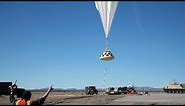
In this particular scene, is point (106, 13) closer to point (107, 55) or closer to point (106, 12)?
point (106, 12)

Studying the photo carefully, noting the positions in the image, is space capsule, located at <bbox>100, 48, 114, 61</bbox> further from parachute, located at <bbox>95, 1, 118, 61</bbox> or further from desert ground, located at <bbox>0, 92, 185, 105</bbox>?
desert ground, located at <bbox>0, 92, 185, 105</bbox>

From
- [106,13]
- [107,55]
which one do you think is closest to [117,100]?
[107,55]

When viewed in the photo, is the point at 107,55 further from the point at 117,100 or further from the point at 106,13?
the point at 117,100

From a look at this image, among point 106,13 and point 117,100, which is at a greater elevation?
point 106,13

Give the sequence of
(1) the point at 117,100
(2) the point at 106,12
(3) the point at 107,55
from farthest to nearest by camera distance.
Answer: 1. (1) the point at 117,100
2. (3) the point at 107,55
3. (2) the point at 106,12

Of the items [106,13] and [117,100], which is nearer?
[106,13]

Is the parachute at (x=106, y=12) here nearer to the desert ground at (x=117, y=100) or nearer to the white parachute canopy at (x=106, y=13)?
the white parachute canopy at (x=106, y=13)

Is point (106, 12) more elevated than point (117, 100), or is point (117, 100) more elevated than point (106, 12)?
point (106, 12)

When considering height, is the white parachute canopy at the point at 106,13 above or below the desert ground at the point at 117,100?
above

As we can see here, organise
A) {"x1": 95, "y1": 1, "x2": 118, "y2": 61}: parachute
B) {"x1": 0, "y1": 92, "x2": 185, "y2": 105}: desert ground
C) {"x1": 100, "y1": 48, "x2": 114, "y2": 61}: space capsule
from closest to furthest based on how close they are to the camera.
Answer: {"x1": 95, "y1": 1, "x2": 118, "y2": 61}: parachute
{"x1": 100, "y1": 48, "x2": 114, "y2": 61}: space capsule
{"x1": 0, "y1": 92, "x2": 185, "y2": 105}: desert ground

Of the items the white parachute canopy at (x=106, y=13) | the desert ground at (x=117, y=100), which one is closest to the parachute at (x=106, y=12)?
the white parachute canopy at (x=106, y=13)

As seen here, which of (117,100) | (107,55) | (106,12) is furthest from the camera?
(117,100)

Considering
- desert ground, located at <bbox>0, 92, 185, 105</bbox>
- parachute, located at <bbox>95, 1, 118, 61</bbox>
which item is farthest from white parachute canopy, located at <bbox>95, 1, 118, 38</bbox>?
desert ground, located at <bbox>0, 92, 185, 105</bbox>

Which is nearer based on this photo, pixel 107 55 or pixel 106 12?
pixel 106 12
